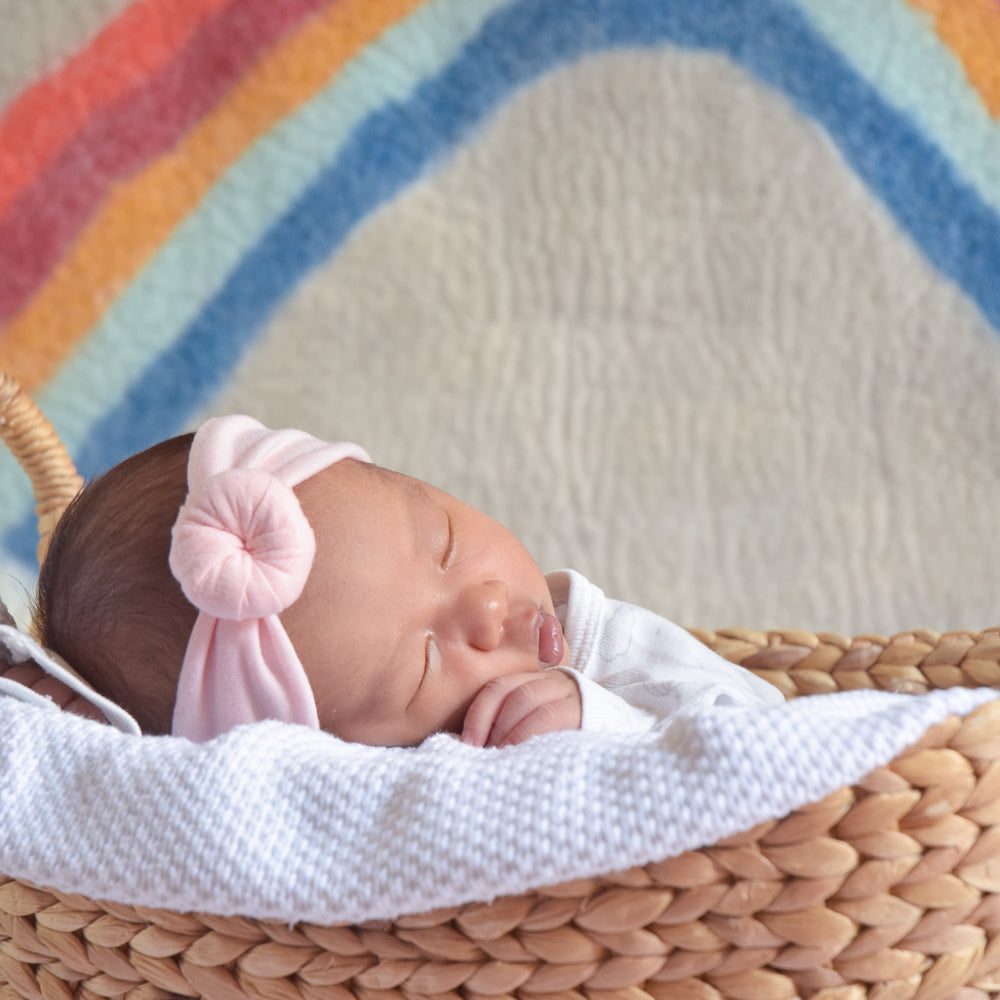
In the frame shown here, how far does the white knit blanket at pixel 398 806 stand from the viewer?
57 cm

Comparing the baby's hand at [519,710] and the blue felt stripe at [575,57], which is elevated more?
the blue felt stripe at [575,57]

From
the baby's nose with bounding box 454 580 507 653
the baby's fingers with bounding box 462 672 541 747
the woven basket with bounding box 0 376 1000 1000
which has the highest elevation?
the baby's nose with bounding box 454 580 507 653

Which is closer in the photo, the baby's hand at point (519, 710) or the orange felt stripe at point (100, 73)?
the baby's hand at point (519, 710)

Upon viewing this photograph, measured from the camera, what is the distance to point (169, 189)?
5.29ft

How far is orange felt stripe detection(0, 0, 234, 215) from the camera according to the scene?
1.58m

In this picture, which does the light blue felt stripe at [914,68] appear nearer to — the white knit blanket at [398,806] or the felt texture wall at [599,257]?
the felt texture wall at [599,257]

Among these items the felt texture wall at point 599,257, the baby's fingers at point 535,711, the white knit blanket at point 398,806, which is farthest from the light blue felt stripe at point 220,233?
the white knit blanket at point 398,806

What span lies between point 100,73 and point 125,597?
95 cm

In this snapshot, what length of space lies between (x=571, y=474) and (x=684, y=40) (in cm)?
58

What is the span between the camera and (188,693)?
2.83 ft

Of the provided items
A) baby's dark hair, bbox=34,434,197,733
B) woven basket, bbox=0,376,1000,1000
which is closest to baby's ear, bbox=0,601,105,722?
baby's dark hair, bbox=34,434,197,733

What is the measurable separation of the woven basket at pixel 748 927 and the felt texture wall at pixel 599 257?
40.3 inches

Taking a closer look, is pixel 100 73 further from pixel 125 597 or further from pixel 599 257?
pixel 125 597

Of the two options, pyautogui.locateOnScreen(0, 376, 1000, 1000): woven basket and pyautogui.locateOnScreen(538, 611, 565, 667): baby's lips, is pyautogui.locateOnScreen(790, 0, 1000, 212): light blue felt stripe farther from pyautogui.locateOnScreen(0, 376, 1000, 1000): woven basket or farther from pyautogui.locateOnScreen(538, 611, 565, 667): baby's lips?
pyautogui.locateOnScreen(0, 376, 1000, 1000): woven basket
